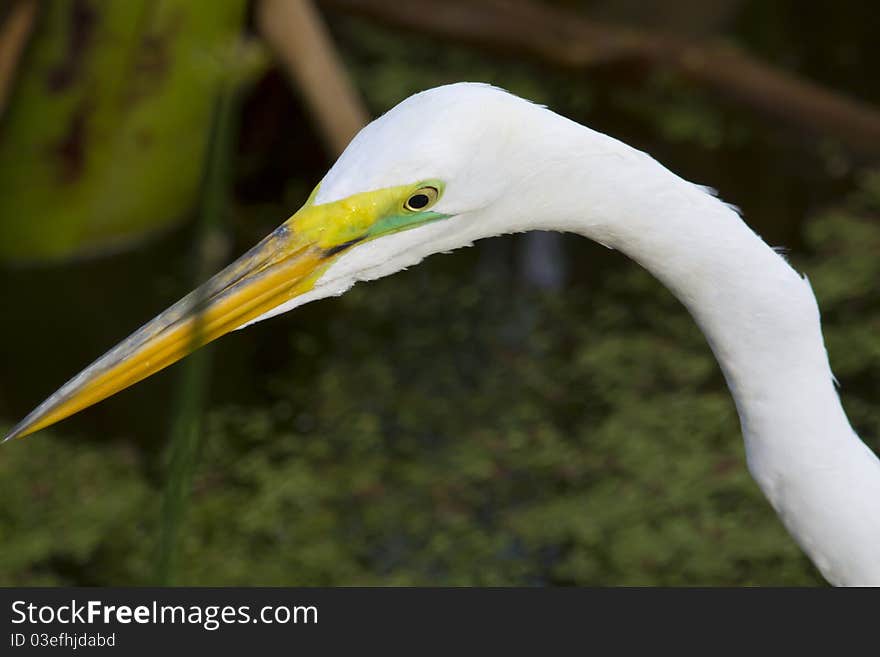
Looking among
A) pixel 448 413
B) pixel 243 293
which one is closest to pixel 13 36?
pixel 448 413

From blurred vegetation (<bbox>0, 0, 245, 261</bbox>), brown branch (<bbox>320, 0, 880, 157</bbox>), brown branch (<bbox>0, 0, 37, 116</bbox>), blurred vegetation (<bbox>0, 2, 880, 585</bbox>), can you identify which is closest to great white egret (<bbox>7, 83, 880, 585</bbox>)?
blurred vegetation (<bbox>0, 2, 880, 585</bbox>)

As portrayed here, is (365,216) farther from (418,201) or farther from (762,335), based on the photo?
(762,335)

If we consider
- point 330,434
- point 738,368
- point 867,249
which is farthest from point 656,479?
point 738,368

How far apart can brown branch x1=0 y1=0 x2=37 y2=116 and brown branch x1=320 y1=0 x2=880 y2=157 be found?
2.40ft

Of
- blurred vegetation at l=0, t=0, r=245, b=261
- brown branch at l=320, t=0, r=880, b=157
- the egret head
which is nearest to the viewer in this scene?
the egret head

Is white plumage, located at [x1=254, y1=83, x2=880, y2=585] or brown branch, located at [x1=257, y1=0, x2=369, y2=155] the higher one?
Result: brown branch, located at [x1=257, y1=0, x2=369, y2=155]

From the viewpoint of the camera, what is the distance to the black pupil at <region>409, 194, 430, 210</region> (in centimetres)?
111

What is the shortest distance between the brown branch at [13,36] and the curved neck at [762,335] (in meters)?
1.75

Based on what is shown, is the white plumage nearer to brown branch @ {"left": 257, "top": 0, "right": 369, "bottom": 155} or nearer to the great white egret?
the great white egret

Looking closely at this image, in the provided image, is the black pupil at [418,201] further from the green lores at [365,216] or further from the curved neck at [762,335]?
the curved neck at [762,335]

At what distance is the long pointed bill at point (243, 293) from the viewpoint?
1138 millimetres

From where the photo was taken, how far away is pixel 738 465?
2367 mm

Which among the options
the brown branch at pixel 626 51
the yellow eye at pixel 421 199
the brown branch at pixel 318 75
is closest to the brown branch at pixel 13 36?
the brown branch at pixel 318 75

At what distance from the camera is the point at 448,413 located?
2559mm
